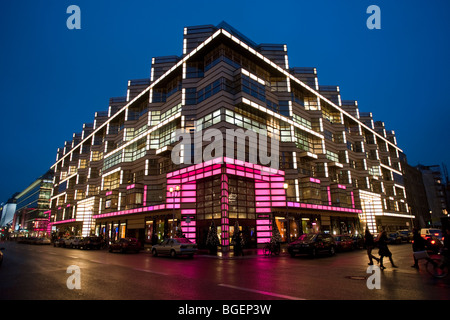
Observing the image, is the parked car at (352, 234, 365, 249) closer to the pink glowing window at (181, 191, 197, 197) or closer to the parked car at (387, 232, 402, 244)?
the parked car at (387, 232, 402, 244)

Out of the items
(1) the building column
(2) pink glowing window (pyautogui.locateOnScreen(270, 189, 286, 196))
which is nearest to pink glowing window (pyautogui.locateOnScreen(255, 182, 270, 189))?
(2) pink glowing window (pyautogui.locateOnScreen(270, 189, 286, 196))

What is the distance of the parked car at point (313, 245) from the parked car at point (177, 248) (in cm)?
750

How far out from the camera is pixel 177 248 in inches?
810

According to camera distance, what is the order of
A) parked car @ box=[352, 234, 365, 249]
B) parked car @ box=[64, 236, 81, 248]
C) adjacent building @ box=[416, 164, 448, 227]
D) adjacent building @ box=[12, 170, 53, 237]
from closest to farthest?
parked car @ box=[352, 234, 365, 249] → parked car @ box=[64, 236, 81, 248] → adjacent building @ box=[416, 164, 448, 227] → adjacent building @ box=[12, 170, 53, 237]

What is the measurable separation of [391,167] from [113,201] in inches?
2560

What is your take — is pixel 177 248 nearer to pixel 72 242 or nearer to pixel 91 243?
pixel 91 243

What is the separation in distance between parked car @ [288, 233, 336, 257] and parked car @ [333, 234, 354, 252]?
3.88 metres

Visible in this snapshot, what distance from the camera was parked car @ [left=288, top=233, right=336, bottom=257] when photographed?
20.0m

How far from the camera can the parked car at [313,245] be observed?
65.5ft

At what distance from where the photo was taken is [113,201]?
47.8 metres

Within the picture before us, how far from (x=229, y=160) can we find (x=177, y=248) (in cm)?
1204

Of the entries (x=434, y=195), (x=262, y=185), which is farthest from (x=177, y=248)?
(x=434, y=195)
